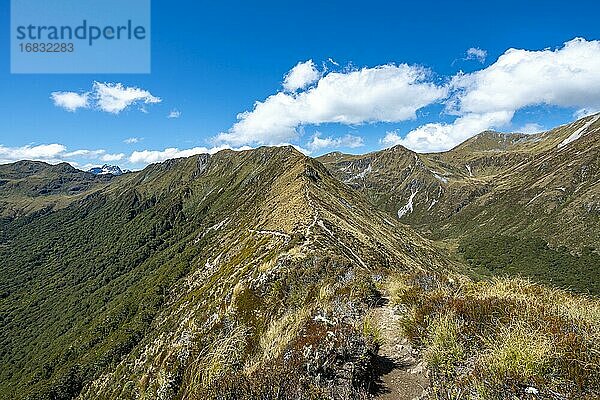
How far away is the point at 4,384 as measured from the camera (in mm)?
196250

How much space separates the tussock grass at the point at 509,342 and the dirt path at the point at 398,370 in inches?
25.4

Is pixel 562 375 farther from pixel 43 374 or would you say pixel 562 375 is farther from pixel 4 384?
pixel 4 384

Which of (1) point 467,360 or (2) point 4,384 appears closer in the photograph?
(1) point 467,360

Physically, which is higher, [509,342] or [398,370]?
[509,342]

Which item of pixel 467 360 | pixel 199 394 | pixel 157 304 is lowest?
pixel 157 304

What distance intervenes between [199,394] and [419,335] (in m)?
7.61

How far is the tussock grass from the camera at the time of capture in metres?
7.80

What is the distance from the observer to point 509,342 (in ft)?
28.6

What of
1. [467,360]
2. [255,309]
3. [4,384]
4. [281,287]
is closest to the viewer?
[467,360]

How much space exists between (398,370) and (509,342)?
14.6 ft

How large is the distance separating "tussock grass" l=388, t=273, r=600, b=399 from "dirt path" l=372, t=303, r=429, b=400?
2.11 feet

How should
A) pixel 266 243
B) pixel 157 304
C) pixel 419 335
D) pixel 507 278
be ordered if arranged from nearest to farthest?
1. pixel 419 335
2. pixel 507 278
3. pixel 266 243
4. pixel 157 304

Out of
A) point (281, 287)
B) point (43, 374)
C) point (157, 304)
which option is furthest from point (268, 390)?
point (43, 374)

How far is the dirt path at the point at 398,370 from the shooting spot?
10737 mm
